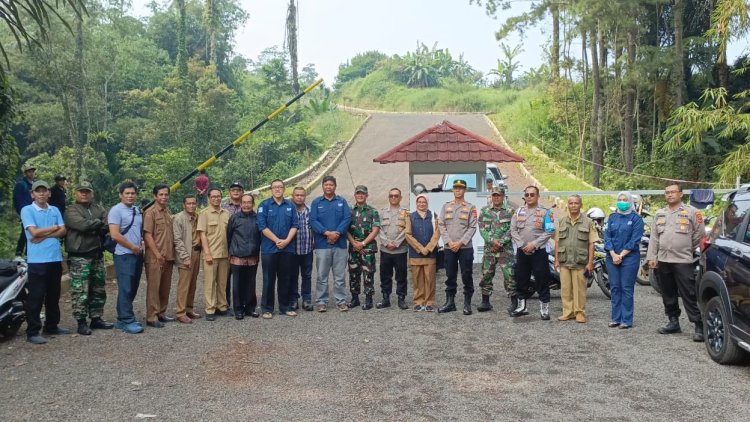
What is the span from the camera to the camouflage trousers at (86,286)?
732cm

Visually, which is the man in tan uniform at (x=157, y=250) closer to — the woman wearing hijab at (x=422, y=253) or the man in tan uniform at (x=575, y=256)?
the woman wearing hijab at (x=422, y=253)

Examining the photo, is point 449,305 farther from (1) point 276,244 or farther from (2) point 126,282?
(2) point 126,282

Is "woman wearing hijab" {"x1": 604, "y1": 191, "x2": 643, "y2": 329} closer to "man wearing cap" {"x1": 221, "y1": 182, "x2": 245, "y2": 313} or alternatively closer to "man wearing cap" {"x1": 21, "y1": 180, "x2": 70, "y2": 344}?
"man wearing cap" {"x1": 221, "y1": 182, "x2": 245, "y2": 313}

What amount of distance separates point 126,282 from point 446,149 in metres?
6.44

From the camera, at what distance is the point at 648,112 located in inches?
931

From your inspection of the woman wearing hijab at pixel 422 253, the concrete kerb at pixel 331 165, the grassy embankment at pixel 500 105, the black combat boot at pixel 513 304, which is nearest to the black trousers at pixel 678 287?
the black combat boot at pixel 513 304

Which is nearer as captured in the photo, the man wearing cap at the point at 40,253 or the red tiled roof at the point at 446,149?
the man wearing cap at the point at 40,253

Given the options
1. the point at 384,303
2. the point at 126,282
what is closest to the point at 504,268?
the point at 384,303

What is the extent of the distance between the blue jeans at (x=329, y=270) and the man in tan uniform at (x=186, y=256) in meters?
1.55

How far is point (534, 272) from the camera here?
329 inches

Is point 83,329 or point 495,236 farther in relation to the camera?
point 495,236

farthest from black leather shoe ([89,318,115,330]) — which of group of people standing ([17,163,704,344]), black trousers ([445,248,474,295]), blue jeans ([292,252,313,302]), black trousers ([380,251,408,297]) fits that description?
black trousers ([445,248,474,295])

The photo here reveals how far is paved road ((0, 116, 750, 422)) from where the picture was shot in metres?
5.04

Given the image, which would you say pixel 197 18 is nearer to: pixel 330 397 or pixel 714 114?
pixel 714 114
